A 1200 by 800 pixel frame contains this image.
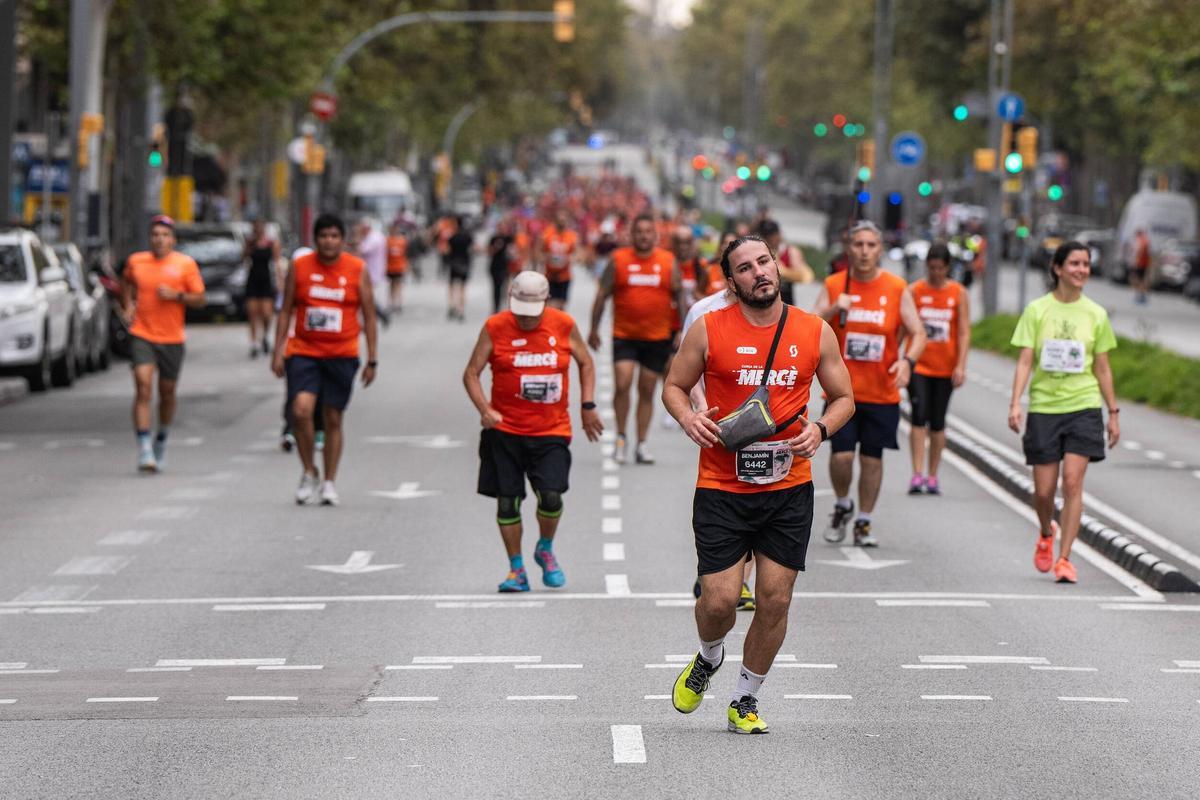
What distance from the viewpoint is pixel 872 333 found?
13305mm

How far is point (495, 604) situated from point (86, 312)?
16.9 meters

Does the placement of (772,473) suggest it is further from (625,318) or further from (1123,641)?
(625,318)

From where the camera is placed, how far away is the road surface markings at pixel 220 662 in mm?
9750

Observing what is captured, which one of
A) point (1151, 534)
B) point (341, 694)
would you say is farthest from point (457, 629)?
point (1151, 534)

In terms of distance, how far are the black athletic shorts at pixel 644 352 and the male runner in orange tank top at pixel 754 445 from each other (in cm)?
974

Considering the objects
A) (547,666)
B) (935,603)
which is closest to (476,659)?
(547,666)

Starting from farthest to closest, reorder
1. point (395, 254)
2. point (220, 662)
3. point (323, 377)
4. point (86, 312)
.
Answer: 1. point (395, 254)
2. point (86, 312)
3. point (323, 377)
4. point (220, 662)

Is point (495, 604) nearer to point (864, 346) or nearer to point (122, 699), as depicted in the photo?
point (122, 699)

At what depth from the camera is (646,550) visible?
13492 mm

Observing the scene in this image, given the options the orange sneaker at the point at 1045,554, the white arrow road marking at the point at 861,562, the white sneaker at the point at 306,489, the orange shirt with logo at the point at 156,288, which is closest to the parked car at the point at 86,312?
the orange shirt with logo at the point at 156,288

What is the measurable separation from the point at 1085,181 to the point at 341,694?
85731 millimetres

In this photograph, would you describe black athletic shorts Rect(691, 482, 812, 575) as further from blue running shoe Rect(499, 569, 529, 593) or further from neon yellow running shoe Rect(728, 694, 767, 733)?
blue running shoe Rect(499, 569, 529, 593)

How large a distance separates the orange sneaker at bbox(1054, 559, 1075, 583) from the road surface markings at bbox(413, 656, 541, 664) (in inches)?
138

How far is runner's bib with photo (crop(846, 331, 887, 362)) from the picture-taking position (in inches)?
525
